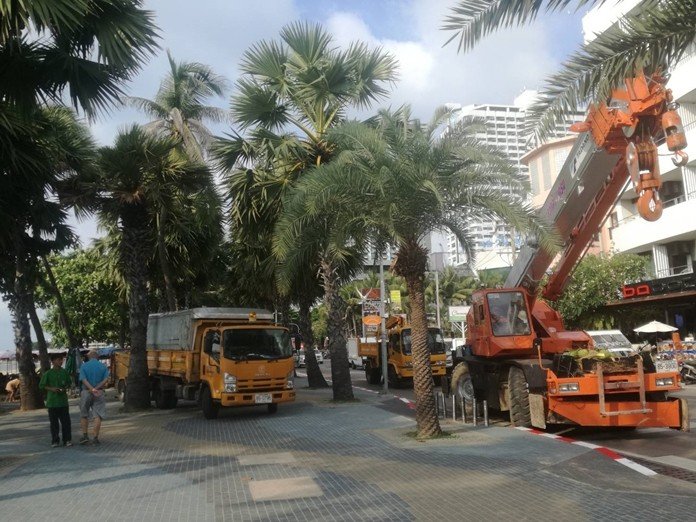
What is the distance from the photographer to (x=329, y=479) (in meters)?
8.13

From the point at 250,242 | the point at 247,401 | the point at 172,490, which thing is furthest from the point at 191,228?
the point at 172,490

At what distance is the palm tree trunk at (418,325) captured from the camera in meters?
11.4

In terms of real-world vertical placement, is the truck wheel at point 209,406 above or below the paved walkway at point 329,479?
above

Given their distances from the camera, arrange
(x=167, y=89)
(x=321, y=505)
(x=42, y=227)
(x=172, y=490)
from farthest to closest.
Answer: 1. (x=167, y=89)
2. (x=42, y=227)
3. (x=172, y=490)
4. (x=321, y=505)

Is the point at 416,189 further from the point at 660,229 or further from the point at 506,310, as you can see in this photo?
the point at 660,229

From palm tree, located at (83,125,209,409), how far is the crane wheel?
28.4 ft

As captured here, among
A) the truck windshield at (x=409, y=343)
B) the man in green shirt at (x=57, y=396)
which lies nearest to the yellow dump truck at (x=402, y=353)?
the truck windshield at (x=409, y=343)

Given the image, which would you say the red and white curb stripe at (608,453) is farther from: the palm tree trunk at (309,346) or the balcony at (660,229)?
the balcony at (660,229)

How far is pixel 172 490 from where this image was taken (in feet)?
25.7

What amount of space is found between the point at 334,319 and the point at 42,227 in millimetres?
8828

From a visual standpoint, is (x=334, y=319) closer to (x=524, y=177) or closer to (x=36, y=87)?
(x=524, y=177)

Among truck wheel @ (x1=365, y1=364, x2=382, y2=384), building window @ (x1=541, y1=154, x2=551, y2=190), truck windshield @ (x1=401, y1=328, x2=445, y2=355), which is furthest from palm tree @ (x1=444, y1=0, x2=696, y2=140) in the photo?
building window @ (x1=541, y1=154, x2=551, y2=190)

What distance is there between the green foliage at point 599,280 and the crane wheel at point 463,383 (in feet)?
50.5

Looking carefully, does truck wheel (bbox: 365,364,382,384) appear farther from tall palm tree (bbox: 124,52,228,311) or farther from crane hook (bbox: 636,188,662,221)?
crane hook (bbox: 636,188,662,221)
